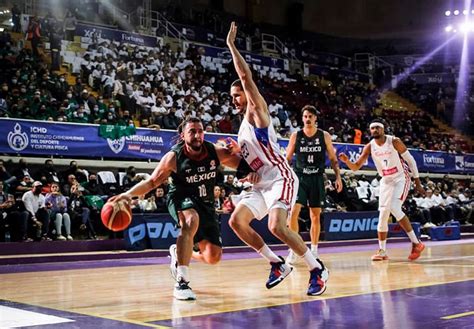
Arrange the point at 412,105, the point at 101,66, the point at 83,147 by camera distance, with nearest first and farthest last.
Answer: the point at 83,147, the point at 101,66, the point at 412,105

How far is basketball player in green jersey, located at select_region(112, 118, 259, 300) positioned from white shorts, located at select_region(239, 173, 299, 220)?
5.4 inches

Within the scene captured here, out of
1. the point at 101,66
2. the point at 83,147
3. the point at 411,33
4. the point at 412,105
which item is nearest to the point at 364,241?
the point at 83,147

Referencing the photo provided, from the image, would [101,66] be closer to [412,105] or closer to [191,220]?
[191,220]

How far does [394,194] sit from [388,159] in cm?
51

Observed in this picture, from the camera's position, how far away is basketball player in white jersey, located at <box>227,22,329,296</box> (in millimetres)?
5277

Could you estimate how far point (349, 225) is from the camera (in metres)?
14.5

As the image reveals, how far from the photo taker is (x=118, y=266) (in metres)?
8.52

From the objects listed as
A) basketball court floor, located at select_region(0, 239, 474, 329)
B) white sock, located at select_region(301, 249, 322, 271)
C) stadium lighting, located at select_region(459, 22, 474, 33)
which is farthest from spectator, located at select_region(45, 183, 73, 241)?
stadium lighting, located at select_region(459, 22, 474, 33)

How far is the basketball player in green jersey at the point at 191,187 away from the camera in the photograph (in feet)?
16.7

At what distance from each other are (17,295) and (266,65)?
20603 mm

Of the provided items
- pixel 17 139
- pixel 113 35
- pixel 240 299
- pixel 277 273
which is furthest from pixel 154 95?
pixel 240 299

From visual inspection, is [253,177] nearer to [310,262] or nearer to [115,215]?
[310,262]

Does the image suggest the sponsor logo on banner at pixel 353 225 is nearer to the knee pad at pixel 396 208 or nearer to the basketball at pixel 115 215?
the knee pad at pixel 396 208

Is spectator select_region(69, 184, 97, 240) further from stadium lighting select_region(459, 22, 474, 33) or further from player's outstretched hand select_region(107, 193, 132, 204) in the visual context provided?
stadium lighting select_region(459, 22, 474, 33)
